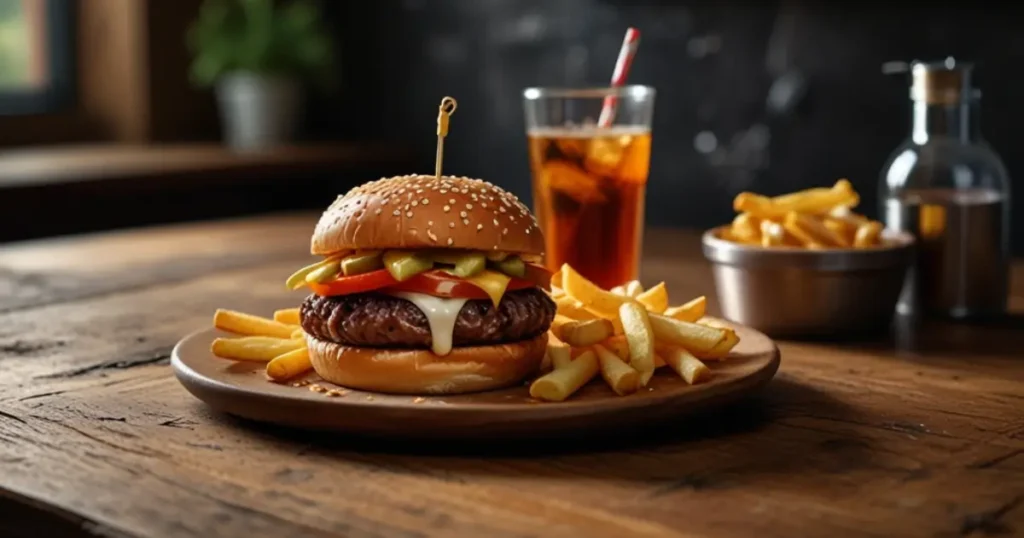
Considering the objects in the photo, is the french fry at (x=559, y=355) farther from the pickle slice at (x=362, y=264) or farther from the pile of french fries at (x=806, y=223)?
the pile of french fries at (x=806, y=223)

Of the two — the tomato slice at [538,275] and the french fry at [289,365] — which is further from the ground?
the tomato slice at [538,275]

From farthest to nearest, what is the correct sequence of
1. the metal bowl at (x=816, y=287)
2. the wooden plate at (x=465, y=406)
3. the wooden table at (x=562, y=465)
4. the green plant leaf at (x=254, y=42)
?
the green plant leaf at (x=254, y=42), the metal bowl at (x=816, y=287), the wooden plate at (x=465, y=406), the wooden table at (x=562, y=465)

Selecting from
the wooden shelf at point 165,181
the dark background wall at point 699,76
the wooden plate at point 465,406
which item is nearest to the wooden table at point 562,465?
the wooden plate at point 465,406

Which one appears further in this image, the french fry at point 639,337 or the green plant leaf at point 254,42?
the green plant leaf at point 254,42

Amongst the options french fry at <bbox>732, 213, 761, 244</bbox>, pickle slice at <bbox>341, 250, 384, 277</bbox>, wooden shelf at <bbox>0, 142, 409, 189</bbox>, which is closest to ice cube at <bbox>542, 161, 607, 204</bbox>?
french fry at <bbox>732, 213, 761, 244</bbox>

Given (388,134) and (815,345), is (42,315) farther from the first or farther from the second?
(388,134)

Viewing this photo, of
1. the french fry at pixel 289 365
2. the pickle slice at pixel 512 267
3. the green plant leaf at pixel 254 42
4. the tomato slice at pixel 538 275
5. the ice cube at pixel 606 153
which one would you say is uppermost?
the green plant leaf at pixel 254 42

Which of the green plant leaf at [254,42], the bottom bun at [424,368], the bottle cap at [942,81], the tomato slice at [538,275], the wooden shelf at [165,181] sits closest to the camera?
the bottom bun at [424,368]

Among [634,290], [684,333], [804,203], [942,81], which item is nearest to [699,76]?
[942,81]
